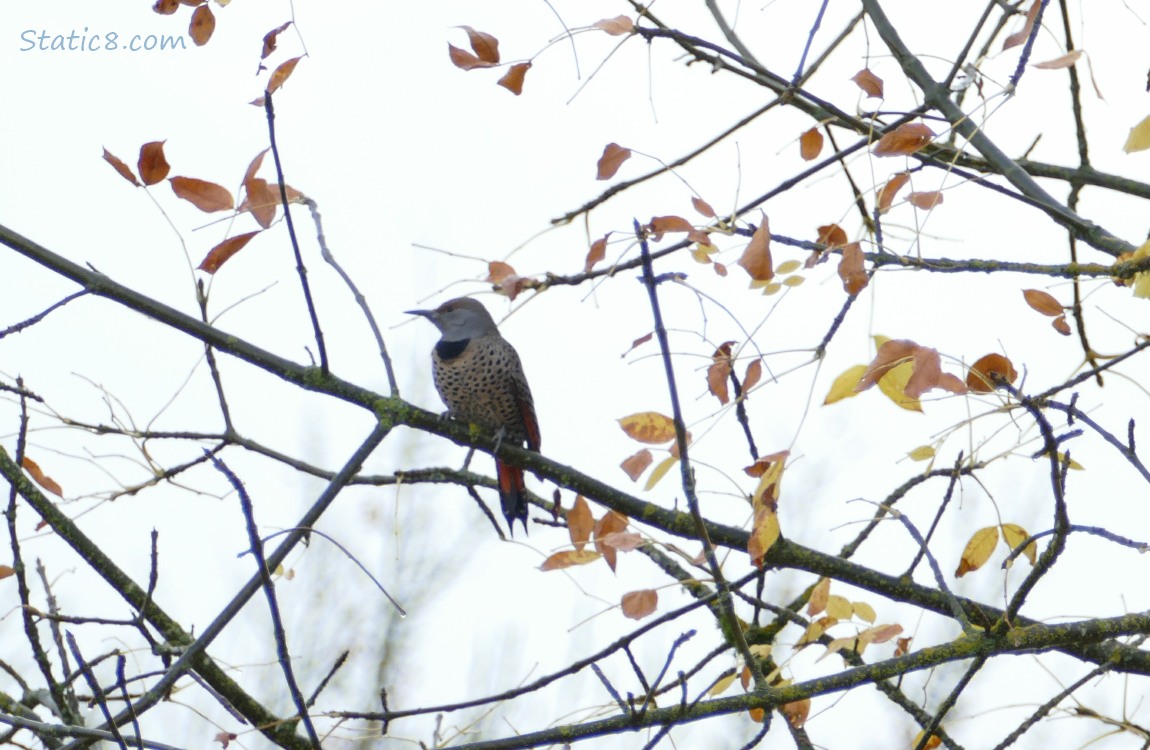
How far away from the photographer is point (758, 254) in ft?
7.52

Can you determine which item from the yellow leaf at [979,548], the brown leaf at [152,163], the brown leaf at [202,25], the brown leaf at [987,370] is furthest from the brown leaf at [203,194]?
the yellow leaf at [979,548]

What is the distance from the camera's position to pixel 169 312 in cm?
250

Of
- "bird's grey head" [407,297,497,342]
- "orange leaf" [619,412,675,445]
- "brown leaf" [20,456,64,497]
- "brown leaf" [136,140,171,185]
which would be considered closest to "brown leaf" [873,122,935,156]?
"orange leaf" [619,412,675,445]

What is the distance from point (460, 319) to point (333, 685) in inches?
266

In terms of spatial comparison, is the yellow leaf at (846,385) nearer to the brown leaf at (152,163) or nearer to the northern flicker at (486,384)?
the brown leaf at (152,163)

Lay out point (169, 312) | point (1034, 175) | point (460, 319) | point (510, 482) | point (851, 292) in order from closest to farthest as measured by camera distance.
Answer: point (851, 292)
point (169, 312)
point (1034, 175)
point (510, 482)
point (460, 319)

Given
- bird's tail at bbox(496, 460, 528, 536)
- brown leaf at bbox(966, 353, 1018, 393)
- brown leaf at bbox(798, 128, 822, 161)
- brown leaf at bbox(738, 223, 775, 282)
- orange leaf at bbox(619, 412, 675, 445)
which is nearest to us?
brown leaf at bbox(966, 353, 1018, 393)

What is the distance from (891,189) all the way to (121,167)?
1.68 meters

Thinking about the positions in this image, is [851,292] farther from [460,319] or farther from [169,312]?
[460,319]

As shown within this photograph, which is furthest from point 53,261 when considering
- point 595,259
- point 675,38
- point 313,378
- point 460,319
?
point 460,319

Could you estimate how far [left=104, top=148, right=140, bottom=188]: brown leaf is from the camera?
92.3 inches

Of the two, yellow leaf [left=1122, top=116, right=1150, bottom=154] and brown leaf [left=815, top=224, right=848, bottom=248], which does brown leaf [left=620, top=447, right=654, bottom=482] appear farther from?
yellow leaf [left=1122, top=116, right=1150, bottom=154]

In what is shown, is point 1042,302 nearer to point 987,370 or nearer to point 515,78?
point 987,370

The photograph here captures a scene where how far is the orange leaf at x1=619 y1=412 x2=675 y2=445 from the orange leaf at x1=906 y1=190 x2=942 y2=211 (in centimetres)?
74
